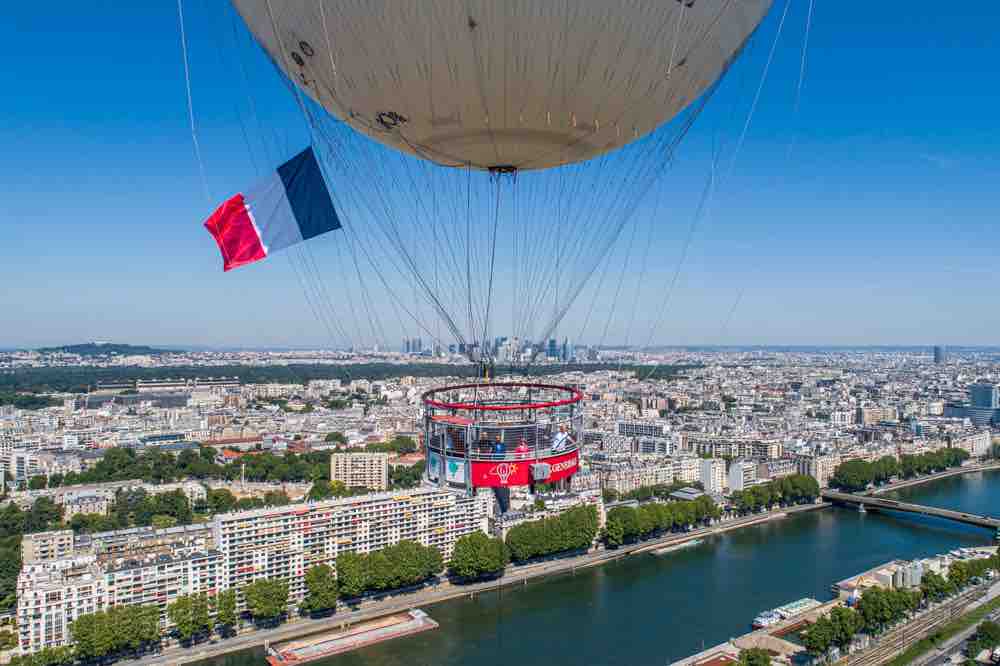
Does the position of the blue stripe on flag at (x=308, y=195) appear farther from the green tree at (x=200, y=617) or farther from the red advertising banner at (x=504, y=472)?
the green tree at (x=200, y=617)

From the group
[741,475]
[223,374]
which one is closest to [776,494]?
[741,475]

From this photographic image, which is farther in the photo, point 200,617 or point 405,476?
point 405,476

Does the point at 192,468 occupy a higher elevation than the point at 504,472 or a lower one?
lower

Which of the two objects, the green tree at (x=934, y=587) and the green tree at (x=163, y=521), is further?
the green tree at (x=163, y=521)

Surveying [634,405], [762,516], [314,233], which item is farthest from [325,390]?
[314,233]

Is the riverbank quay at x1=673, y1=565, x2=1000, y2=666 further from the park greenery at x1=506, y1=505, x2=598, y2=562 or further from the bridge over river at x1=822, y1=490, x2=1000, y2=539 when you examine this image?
the bridge over river at x1=822, y1=490, x2=1000, y2=539

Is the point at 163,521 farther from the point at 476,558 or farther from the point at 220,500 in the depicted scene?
the point at 476,558

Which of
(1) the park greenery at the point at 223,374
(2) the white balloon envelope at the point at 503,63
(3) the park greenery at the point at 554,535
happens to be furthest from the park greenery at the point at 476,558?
(1) the park greenery at the point at 223,374

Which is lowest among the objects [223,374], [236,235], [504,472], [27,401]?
[27,401]
